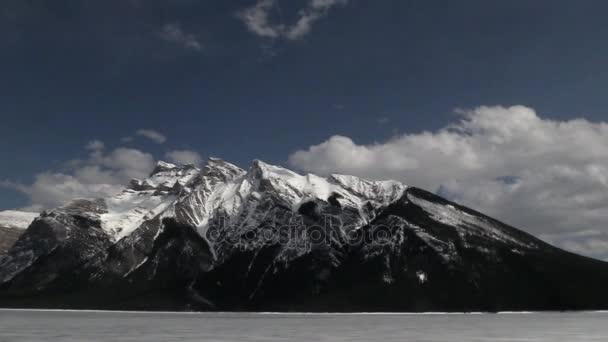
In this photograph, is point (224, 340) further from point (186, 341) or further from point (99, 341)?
point (99, 341)

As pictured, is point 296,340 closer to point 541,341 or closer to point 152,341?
point 152,341

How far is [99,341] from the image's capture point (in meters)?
87.4

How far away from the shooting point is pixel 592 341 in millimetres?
90438

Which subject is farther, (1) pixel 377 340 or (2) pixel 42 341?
(1) pixel 377 340

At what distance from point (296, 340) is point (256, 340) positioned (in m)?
6.43

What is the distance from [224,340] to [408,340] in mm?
27414

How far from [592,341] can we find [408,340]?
88.2 ft

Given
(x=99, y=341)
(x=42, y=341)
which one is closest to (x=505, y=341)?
(x=99, y=341)

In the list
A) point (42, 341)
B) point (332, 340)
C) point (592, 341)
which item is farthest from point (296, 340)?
point (592, 341)

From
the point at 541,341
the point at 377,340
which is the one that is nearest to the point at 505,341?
the point at 541,341

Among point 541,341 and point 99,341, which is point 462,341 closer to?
point 541,341

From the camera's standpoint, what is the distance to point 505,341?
298 feet

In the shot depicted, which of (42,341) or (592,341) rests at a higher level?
(592,341)

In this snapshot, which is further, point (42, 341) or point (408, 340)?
point (408, 340)
